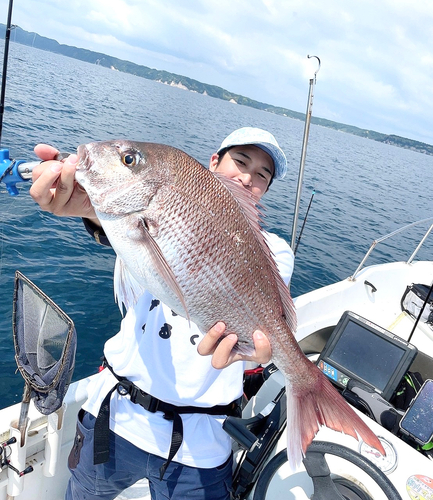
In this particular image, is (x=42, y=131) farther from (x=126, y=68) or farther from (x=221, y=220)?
(x=126, y=68)

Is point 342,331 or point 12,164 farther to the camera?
A: point 342,331

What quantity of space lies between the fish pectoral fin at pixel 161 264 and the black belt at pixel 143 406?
838 mm

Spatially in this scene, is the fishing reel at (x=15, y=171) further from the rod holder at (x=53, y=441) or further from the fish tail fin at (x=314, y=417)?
the fish tail fin at (x=314, y=417)

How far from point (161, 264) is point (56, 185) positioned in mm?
638

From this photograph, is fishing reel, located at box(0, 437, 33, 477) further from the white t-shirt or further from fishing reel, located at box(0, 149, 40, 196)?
fishing reel, located at box(0, 149, 40, 196)

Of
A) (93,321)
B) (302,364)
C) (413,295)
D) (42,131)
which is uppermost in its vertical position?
(302,364)

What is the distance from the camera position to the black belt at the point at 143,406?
2.05 m

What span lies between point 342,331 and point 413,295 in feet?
9.47

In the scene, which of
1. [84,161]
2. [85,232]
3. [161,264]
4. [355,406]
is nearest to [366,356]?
[355,406]

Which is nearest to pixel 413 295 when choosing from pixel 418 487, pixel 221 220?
pixel 418 487

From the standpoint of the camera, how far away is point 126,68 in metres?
198

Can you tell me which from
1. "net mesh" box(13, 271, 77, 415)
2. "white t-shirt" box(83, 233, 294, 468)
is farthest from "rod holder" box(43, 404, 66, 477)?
"white t-shirt" box(83, 233, 294, 468)

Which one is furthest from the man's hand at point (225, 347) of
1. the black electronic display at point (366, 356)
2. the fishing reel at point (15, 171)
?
the black electronic display at point (366, 356)

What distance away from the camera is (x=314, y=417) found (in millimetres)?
1852
